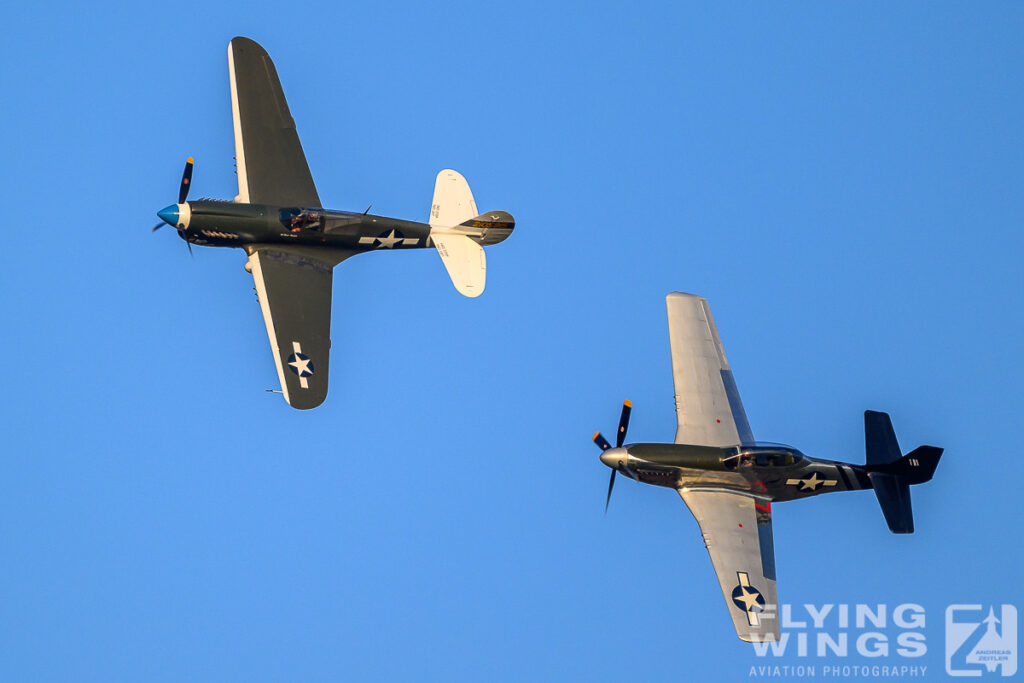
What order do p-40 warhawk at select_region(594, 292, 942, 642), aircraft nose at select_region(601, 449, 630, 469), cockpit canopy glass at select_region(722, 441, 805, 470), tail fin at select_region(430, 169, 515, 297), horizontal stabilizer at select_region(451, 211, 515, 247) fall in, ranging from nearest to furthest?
p-40 warhawk at select_region(594, 292, 942, 642), aircraft nose at select_region(601, 449, 630, 469), cockpit canopy glass at select_region(722, 441, 805, 470), tail fin at select_region(430, 169, 515, 297), horizontal stabilizer at select_region(451, 211, 515, 247)

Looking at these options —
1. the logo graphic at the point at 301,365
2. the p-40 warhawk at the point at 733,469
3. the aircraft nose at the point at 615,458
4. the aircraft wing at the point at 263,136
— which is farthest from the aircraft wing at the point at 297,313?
the p-40 warhawk at the point at 733,469

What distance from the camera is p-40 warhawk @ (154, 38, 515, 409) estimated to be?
39.7 metres

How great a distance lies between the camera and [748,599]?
128ft

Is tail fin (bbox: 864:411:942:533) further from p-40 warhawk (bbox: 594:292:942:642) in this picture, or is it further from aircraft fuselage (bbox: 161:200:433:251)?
aircraft fuselage (bbox: 161:200:433:251)

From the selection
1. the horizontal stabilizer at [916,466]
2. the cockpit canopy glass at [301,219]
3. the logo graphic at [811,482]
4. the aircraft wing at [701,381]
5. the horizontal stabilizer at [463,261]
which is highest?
the cockpit canopy glass at [301,219]

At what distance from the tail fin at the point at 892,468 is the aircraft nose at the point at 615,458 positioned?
21.8ft

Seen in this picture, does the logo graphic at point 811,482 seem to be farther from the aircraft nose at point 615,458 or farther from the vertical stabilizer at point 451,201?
the vertical stabilizer at point 451,201

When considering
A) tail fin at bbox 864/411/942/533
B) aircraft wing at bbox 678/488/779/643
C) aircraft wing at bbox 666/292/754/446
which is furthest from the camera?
tail fin at bbox 864/411/942/533

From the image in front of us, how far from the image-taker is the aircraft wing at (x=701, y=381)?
40.7m

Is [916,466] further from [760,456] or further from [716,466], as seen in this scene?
[716,466]

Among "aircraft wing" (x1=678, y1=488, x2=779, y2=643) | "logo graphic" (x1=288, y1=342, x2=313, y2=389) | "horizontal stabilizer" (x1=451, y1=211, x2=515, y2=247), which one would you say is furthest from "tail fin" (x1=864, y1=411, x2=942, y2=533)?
"logo graphic" (x1=288, y1=342, x2=313, y2=389)

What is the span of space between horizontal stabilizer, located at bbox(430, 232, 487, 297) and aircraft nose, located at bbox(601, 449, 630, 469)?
18.3 ft

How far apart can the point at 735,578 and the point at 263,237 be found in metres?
14.6

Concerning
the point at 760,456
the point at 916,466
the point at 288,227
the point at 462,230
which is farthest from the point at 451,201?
the point at 916,466
